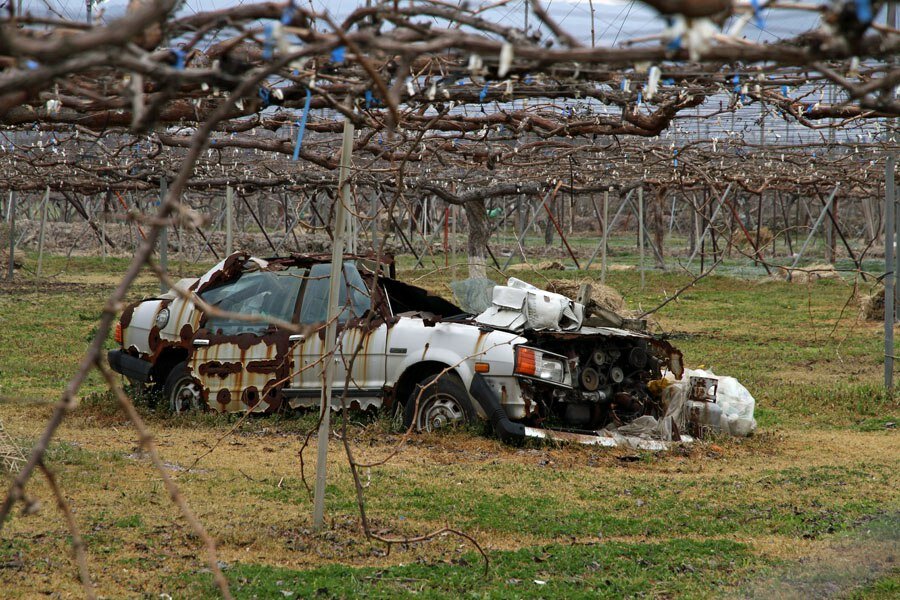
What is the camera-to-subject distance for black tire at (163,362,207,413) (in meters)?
9.88

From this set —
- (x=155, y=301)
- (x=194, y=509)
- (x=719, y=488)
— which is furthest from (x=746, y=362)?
(x=194, y=509)

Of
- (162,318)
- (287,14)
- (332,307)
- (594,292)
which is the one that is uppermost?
(287,14)

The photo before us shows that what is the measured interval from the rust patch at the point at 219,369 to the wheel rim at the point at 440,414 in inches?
74.5

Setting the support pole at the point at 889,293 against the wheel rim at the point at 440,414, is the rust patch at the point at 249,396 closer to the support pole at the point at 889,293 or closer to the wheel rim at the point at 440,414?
the wheel rim at the point at 440,414

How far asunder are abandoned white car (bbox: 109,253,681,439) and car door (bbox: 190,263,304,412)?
1 cm

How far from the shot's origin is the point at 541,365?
335 inches

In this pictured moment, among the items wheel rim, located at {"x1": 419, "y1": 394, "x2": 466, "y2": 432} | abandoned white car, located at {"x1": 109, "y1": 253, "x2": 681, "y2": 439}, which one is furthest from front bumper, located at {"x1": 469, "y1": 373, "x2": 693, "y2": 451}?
wheel rim, located at {"x1": 419, "y1": 394, "x2": 466, "y2": 432}

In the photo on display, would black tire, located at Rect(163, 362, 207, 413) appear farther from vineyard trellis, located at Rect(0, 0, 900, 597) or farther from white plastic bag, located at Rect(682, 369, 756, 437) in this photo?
white plastic bag, located at Rect(682, 369, 756, 437)

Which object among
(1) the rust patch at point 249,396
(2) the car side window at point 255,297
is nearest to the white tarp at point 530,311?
(2) the car side window at point 255,297

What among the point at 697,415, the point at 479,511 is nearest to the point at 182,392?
the point at 479,511

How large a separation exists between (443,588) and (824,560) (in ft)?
7.70

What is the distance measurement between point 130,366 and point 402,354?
309cm

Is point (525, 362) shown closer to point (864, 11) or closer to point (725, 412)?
point (725, 412)

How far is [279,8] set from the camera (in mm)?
3152
